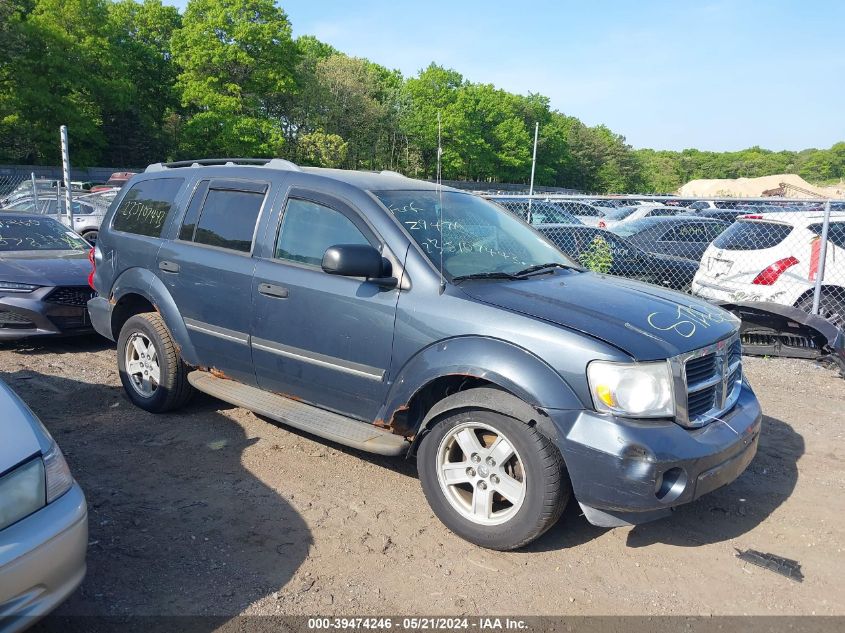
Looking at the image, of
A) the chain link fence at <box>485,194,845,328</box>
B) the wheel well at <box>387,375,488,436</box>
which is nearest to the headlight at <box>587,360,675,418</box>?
the wheel well at <box>387,375,488,436</box>

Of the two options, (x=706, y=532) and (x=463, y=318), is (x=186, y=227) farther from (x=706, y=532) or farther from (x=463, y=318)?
(x=706, y=532)

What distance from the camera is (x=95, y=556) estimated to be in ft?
10.4

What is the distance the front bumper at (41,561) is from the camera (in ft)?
7.29

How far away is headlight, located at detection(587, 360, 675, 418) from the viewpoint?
9.74 ft

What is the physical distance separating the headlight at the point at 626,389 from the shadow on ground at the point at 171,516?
66.1 inches

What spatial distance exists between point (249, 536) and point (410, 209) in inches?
82.1

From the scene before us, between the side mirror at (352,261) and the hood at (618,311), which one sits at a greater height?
the side mirror at (352,261)

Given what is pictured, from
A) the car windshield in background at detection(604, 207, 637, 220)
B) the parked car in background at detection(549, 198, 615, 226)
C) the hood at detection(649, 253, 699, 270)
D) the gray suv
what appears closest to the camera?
the gray suv

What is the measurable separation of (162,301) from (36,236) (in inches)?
176

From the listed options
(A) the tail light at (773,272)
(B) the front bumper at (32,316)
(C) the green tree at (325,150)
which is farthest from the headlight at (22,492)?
(C) the green tree at (325,150)

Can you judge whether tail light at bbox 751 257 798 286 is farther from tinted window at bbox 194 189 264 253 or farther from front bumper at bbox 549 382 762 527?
tinted window at bbox 194 189 264 253

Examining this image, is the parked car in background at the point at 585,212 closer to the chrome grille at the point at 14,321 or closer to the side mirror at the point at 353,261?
the chrome grille at the point at 14,321

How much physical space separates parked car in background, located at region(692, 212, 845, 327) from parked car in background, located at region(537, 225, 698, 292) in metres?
1.34

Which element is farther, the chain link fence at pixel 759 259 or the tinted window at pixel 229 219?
the chain link fence at pixel 759 259
